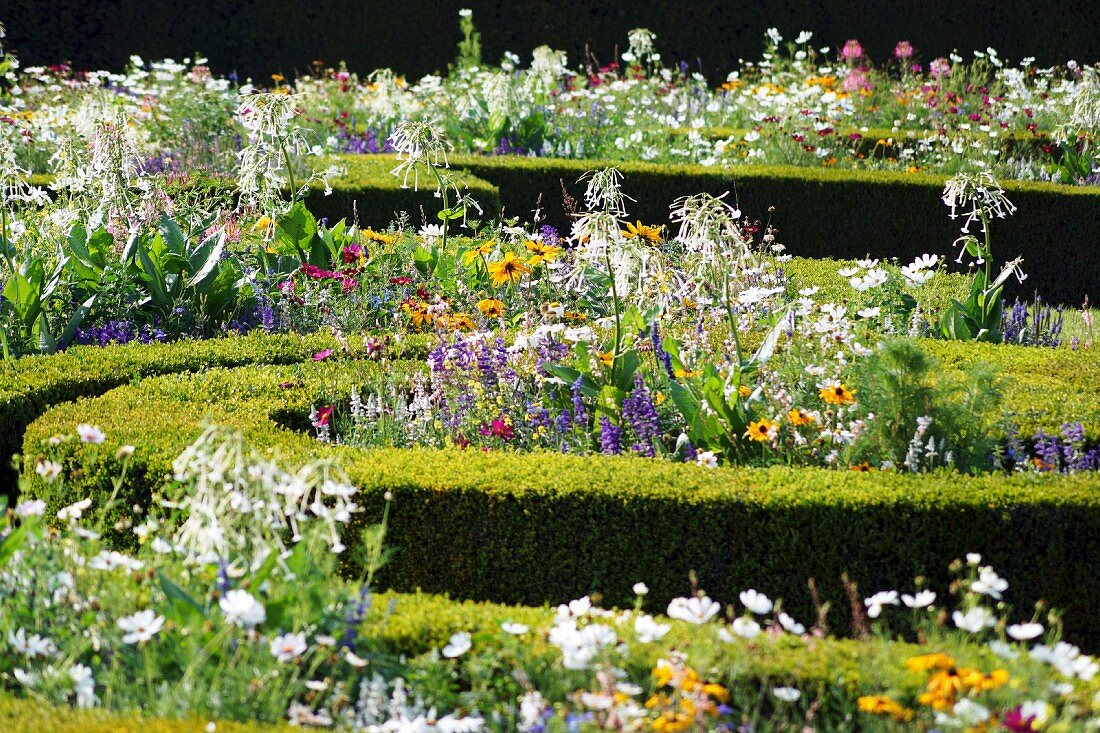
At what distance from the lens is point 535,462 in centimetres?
430

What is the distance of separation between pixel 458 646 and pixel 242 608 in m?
0.51

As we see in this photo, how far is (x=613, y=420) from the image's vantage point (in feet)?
15.6

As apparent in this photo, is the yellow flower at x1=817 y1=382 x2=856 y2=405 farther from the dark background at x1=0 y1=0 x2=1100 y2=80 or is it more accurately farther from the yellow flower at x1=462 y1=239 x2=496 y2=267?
the dark background at x1=0 y1=0 x2=1100 y2=80

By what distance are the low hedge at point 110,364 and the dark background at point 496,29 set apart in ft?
35.3

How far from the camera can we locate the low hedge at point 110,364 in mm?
5023

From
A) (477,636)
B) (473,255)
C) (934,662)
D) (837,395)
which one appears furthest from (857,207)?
(934,662)

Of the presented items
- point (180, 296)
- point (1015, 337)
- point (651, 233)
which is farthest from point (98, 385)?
point (1015, 337)

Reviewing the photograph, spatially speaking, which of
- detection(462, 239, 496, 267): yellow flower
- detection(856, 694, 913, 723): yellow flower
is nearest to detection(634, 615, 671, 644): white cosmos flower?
detection(856, 694, 913, 723): yellow flower

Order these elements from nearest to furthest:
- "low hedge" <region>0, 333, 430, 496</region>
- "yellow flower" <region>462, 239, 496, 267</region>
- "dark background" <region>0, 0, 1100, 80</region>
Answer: "low hedge" <region>0, 333, 430, 496</region>, "yellow flower" <region>462, 239, 496, 267</region>, "dark background" <region>0, 0, 1100, 80</region>

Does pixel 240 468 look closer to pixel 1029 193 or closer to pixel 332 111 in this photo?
pixel 1029 193

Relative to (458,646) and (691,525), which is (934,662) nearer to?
(458,646)

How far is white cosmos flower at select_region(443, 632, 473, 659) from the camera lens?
9.25 feet

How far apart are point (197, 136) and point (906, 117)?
21.4ft

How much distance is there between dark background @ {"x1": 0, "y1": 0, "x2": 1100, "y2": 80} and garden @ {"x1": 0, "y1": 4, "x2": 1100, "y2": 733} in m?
6.59
